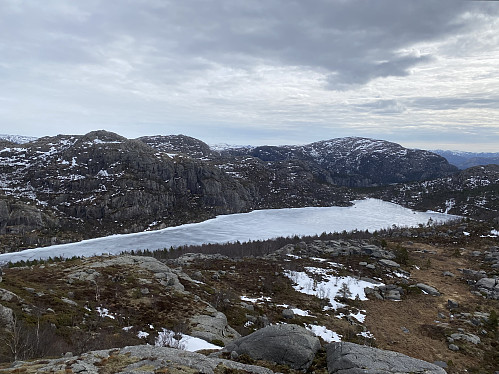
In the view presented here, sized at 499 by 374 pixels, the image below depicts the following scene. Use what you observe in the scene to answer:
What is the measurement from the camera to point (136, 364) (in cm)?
1118

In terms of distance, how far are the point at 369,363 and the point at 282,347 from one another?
13.3ft

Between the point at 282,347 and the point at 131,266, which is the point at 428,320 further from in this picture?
the point at 131,266

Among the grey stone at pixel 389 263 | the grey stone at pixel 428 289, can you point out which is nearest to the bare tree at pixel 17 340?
the grey stone at pixel 428 289

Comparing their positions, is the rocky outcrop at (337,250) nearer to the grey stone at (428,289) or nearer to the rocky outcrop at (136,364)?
the grey stone at (428,289)

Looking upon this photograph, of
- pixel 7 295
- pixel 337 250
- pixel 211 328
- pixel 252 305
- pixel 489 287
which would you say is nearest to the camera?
pixel 7 295

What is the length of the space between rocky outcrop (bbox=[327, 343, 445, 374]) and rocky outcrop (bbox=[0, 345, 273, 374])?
3.22m

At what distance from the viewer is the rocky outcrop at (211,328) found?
895 inches

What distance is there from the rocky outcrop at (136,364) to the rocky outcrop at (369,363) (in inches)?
127

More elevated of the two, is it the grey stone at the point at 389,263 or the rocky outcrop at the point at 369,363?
the rocky outcrop at the point at 369,363

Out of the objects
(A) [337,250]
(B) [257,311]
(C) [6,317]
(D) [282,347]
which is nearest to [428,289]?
(A) [337,250]

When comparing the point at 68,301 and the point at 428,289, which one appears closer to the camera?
the point at 68,301

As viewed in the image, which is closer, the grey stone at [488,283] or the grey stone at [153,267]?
the grey stone at [153,267]

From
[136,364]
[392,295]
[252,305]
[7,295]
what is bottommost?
[392,295]

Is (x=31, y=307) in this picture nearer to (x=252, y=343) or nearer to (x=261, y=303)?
(x=252, y=343)
